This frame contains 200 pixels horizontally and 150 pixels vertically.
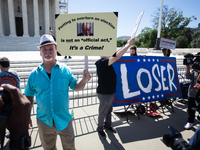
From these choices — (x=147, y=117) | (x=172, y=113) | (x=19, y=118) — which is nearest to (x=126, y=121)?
(x=147, y=117)

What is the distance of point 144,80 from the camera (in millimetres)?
4562

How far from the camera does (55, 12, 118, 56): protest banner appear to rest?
2.01m

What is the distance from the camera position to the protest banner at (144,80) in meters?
4.27

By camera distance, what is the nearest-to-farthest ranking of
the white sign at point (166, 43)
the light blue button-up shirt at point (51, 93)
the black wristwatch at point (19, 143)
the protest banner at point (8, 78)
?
the black wristwatch at point (19, 143)
the light blue button-up shirt at point (51, 93)
the protest banner at point (8, 78)
the white sign at point (166, 43)

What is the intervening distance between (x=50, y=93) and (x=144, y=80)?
11.1 feet

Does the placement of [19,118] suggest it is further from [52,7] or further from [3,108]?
[52,7]

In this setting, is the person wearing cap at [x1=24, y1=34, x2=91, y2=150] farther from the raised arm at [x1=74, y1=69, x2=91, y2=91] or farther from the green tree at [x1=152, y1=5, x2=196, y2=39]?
the green tree at [x1=152, y1=5, x2=196, y2=39]

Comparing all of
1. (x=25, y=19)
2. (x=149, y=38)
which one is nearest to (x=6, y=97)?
(x=25, y=19)

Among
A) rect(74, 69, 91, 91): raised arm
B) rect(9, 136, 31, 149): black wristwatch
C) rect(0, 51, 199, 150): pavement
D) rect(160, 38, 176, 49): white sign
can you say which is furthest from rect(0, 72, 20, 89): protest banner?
rect(160, 38, 176, 49): white sign

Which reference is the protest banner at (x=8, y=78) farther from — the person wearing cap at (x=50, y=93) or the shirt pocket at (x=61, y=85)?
the shirt pocket at (x=61, y=85)

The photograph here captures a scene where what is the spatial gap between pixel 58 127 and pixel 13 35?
1208 inches

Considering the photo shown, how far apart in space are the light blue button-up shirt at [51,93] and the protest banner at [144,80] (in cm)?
233

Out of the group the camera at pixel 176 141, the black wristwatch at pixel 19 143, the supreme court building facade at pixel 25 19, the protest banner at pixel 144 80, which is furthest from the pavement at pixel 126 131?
the supreme court building facade at pixel 25 19

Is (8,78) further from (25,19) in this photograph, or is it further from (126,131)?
(25,19)
